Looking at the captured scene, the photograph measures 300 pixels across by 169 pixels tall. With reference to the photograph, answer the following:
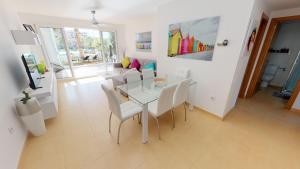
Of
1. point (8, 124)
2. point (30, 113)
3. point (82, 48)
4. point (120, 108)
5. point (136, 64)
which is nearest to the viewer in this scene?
point (8, 124)

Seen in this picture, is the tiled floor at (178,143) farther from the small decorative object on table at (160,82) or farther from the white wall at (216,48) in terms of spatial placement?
the small decorative object on table at (160,82)

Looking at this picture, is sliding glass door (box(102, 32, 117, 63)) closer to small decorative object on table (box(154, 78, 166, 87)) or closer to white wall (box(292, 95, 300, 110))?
small decorative object on table (box(154, 78, 166, 87))

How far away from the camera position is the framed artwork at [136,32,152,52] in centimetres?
441

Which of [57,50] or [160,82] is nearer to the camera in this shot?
[160,82]

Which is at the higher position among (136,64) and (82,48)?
(82,48)

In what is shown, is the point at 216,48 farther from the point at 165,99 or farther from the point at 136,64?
the point at 136,64

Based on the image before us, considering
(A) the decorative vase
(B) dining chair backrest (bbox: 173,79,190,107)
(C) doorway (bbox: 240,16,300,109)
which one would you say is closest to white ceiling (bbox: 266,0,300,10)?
(C) doorway (bbox: 240,16,300,109)

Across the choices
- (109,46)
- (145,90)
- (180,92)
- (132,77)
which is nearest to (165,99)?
(180,92)

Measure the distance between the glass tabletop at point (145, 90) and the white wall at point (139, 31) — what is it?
2.02 metres

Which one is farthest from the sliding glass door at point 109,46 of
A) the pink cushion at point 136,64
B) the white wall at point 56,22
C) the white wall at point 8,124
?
the white wall at point 8,124

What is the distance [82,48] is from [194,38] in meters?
6.52

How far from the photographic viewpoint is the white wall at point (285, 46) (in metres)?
3.40

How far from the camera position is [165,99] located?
5.59ft

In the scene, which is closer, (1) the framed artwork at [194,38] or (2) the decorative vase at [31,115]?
(2) the decorative vase at [31,115]
